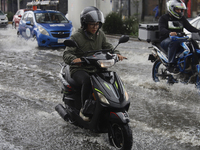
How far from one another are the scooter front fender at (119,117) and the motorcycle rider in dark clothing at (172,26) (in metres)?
3.57

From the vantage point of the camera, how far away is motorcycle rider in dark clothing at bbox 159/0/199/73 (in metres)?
7.02

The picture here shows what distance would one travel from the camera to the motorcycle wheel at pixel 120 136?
3658mm

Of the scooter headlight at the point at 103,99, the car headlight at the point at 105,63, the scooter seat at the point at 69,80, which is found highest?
the car headlight at the point at 105,63

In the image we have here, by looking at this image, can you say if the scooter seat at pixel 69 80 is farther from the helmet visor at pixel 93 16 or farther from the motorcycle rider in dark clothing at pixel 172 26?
the motorcycle rider in dark clothing at pixel 172 26

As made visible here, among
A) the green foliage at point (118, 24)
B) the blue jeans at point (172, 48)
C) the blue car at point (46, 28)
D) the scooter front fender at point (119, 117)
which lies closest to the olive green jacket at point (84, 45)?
the scooter front fender at point (119, 117)

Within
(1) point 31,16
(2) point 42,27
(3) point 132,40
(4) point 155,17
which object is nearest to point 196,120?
(2) point 42,27

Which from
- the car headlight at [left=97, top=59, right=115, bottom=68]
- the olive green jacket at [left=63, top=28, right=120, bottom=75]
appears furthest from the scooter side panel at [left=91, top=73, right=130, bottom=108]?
the olive green jacket at [left=63, top=28, right=120, bottom=75]

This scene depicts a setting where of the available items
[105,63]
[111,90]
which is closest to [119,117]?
[111,90]

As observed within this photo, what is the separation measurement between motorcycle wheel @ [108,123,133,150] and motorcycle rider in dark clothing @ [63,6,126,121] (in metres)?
0.41

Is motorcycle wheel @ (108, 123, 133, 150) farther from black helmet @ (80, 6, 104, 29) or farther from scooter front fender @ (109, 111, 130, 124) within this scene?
black helmet @ (80, 6, 104, 29)

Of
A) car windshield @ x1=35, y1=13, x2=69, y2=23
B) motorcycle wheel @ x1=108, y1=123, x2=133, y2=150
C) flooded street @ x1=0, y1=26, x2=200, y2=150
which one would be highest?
car windshield @ x1=35, y1=13, x2=69, y2=23

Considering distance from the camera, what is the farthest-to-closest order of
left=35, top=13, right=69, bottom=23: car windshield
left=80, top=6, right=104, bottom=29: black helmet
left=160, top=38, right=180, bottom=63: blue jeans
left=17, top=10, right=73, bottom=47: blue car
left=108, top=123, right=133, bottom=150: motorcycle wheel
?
left=35, top=13, right=69, bottom=23: car windshield → left=17, top=10, right=73, bottom=47: blue car → left=160, top=38, right=180, bottom=63: blue jeans → left=80, top=6, right=104, bottom=29: black helmet → left=108, top=123, right=133, bottom=150: motorcycle wheel

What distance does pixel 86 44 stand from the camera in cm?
438

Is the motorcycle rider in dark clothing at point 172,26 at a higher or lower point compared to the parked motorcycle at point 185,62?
higher
